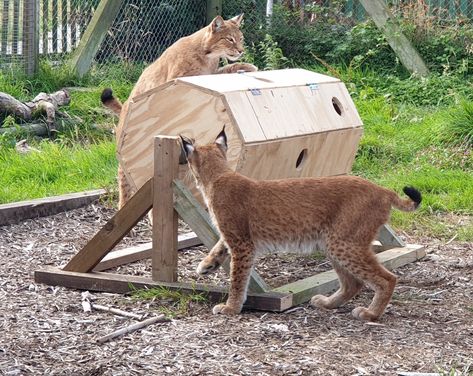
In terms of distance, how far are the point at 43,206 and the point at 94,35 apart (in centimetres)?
394

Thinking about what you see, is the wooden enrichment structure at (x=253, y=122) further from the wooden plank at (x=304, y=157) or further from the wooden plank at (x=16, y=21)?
the wooden plank at (x=16, y=21)

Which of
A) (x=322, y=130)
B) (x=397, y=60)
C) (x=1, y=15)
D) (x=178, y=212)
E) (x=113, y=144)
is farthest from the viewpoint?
(x=397, y=60)

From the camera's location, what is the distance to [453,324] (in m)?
5.21

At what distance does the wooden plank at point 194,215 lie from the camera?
5.52 meters

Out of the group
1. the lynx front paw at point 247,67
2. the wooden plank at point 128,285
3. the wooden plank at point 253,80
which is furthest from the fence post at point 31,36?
the wooden plank at point 128,285

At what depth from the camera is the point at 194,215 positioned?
554cm

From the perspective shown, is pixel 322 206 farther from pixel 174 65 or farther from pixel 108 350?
pixel 174 65

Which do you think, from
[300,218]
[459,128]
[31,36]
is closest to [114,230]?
[300,218]

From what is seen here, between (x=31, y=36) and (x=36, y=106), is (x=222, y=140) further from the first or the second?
(x=31, y=36)

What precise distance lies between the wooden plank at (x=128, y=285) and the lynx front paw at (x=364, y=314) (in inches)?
14.4

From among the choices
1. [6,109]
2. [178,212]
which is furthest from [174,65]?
[178,212]

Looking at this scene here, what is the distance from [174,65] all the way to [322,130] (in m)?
2.23

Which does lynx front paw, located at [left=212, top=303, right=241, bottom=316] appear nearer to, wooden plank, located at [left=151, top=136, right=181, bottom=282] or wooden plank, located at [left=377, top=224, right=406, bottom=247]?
wooden plank, located at [left=151, top=136, right=181, bottom=282]

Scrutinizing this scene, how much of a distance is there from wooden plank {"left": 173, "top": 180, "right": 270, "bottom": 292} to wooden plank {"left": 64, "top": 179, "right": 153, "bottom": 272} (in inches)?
6.9
